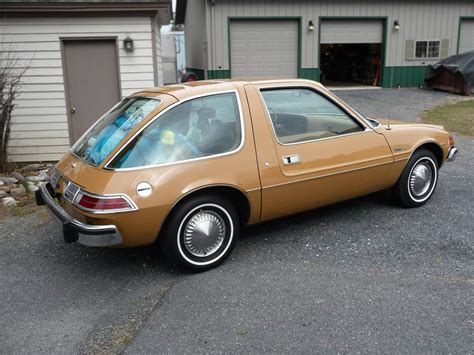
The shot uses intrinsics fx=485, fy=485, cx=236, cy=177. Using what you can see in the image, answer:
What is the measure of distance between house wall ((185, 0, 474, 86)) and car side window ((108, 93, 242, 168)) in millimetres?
13815

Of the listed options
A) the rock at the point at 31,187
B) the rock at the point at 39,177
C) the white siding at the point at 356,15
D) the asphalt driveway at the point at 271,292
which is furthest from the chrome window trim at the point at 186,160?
the white siding at the point at 356,15

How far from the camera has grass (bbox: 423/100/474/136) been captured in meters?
11.3

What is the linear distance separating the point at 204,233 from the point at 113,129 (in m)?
Answer: 1.27

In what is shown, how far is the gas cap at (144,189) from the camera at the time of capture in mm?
3778

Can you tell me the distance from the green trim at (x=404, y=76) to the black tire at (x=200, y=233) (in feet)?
54.8

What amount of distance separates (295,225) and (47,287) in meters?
2.50

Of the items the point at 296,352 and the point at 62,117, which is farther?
the point at 62,117

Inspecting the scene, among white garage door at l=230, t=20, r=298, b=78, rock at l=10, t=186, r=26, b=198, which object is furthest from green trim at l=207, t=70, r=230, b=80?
rock at l=10, t=186, r=26, b=198

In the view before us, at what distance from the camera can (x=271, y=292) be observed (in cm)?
379

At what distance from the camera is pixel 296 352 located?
3.03m

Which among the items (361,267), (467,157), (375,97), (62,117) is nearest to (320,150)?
(361,267)

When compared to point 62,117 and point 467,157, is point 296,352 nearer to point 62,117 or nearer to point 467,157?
point 467,157

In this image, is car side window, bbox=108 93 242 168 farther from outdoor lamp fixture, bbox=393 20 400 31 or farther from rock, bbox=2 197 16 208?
outdoor lamp fixture, bbox=393 20 400 31

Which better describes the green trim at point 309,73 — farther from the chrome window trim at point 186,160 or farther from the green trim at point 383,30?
the chrome window trim at point 186,160
